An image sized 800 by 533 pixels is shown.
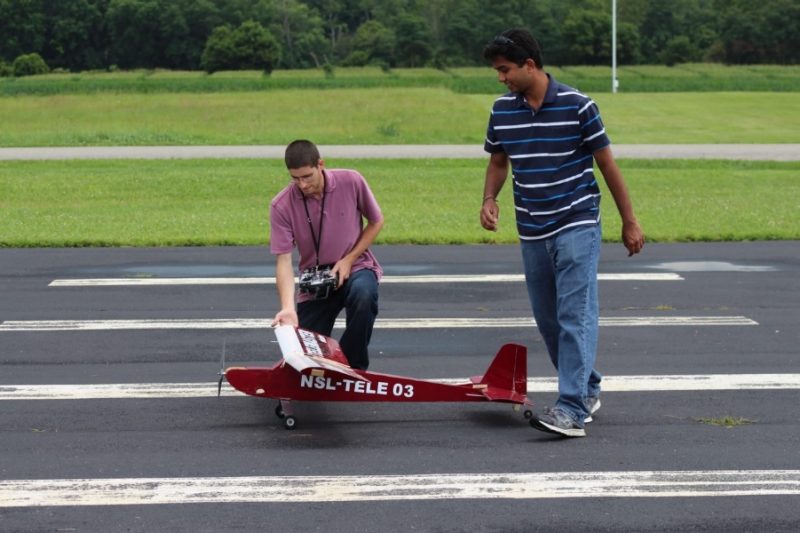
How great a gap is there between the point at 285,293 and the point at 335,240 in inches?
17.5

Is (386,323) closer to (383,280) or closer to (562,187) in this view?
(383,280)

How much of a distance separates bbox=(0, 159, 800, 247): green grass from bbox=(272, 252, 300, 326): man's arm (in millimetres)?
7021

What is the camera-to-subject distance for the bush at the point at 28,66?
86625 mm

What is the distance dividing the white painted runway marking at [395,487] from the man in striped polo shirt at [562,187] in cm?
73

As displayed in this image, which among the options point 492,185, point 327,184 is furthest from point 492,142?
point 327,184

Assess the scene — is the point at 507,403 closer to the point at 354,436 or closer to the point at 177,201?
the point at 354,436

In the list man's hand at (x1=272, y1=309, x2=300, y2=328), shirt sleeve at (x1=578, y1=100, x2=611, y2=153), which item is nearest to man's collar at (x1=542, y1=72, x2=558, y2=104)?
shirt sleeve at (x1=578, y1=100, x2=611, y2=153)

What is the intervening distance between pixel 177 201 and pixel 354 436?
40.3 feet

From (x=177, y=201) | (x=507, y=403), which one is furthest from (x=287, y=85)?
(x=507, y=403)

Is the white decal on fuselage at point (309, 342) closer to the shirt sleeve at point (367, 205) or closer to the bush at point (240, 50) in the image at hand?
the shirt sleeve at point (367, 205)

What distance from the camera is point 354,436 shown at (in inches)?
260

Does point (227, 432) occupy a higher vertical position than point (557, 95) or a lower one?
lower

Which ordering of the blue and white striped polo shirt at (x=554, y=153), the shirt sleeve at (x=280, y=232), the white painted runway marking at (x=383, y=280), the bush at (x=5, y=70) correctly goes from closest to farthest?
the blue and white striped polo shirt at (x=554, y=153), the shirt sleeve at (x=280, y=232), the white painted runway marking at (x=383, y=280), the bush at (x=5, y=70)

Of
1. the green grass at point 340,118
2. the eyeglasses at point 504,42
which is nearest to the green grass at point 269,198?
the eyeglasses at point 504,42
